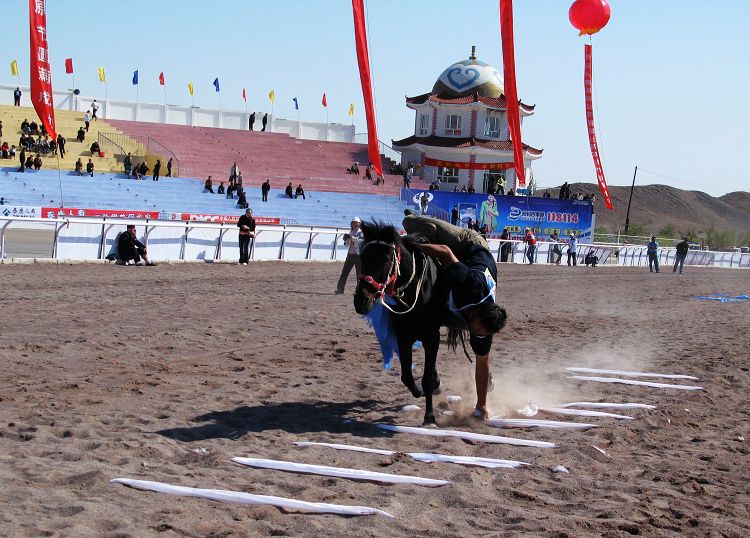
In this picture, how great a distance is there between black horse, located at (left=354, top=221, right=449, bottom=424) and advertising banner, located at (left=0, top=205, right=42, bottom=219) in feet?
97.9

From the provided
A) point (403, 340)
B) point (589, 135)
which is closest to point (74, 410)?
point (403, 340)

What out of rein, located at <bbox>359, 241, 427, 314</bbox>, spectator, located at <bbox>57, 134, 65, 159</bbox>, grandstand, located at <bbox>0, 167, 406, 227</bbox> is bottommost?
rein, located at <bbox>359, 241, 427, 314</bbox>

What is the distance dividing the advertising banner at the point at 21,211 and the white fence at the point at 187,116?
22634 millimetres

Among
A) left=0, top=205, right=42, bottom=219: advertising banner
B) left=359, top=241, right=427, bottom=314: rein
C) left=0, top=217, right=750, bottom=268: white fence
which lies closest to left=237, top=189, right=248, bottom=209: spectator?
left=0, top=205, right=42, bottom=219: advertising banner

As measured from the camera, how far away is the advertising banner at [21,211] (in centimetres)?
3503

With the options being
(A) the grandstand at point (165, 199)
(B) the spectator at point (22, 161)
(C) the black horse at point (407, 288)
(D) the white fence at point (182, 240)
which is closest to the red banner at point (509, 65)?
(D) the white fence at point (182, 240)

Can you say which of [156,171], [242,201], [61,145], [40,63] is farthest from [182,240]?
[61,145]

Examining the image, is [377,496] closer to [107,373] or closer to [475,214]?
[107,373]

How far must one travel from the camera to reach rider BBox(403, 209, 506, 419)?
832cm

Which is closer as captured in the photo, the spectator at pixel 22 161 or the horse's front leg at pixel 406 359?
→ the horse's front leg at pixel 406 359

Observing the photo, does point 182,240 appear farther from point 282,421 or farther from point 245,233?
point 282,421

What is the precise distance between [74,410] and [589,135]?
36070 mm

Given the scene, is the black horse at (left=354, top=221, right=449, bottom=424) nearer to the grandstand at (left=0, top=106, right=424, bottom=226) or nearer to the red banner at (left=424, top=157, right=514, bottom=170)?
the grandstand at (left=0, top=106, right=424, bottom=226)

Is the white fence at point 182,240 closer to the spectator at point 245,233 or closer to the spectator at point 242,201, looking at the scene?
the spectator at point 245,233
